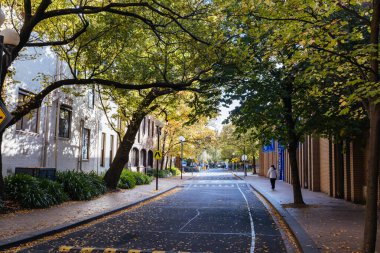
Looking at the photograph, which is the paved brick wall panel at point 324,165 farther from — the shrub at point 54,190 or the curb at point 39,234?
the shrub at point 54,190

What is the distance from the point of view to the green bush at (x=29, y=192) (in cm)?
1401

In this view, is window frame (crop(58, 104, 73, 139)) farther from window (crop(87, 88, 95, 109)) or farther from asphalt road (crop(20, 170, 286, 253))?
asphalt road (crop(20, 170, 286, 253))

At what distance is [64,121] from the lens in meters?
23.9

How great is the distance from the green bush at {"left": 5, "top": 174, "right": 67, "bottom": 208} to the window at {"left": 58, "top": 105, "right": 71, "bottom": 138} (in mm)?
8245

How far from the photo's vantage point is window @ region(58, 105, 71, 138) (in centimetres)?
2341

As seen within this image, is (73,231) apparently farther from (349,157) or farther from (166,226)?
(349,157)

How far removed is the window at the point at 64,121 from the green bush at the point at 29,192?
8245mm

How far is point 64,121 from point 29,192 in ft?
33.4

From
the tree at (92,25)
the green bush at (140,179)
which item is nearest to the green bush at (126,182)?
the green bush at (140,179)

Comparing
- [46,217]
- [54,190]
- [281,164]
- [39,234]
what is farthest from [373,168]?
[281,164]

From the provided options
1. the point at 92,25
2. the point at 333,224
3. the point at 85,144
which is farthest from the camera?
the point at 85,144

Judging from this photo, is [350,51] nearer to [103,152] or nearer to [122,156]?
[122,156]

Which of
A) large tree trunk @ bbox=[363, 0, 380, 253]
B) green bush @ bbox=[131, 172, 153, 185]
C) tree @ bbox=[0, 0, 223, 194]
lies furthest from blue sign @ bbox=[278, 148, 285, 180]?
large tree trunk @ bbox=[363, 0, 380, 253]

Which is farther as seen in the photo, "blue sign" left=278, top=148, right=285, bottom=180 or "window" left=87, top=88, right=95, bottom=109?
"blue sign" left=278, top=148, right=285, bottom=180
